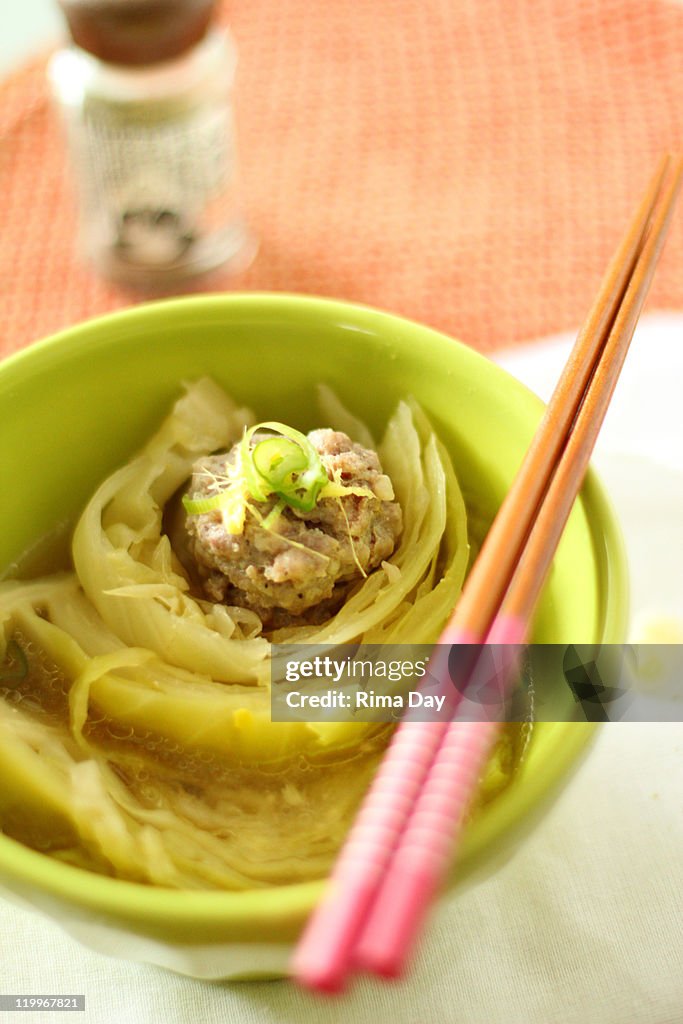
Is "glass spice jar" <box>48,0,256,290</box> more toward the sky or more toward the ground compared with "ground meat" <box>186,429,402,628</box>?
more toward the sky

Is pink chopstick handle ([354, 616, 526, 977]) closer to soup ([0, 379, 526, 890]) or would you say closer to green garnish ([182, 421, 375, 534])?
soup ([0, 379, 526, 890])

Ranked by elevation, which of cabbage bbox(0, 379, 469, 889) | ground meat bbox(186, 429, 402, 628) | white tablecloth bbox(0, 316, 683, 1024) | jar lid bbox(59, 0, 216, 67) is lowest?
white tablecloth bbox(0, 316, 683, 1024)

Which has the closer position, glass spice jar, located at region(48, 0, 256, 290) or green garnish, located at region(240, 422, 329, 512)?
green garnish, located at region(240, 422, 329, 512)

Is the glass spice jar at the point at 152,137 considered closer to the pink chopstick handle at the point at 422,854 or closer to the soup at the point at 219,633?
the soup at the point at 219,633

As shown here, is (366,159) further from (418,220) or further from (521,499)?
(521,499)

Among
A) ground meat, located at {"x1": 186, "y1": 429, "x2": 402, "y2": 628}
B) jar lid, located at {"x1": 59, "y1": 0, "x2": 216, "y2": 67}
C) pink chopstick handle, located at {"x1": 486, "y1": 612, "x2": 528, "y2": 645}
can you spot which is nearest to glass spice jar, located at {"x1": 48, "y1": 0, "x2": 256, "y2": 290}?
jar lid, located at {"x1": 59, "y1": 0, "x2": 216, "y2": 67}

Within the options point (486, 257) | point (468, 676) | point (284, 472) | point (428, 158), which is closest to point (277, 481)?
point (284, 472)

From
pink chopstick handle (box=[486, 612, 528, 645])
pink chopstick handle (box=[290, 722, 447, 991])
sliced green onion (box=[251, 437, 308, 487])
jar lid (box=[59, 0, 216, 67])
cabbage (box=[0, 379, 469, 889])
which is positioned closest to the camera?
pink chopstick handle (box=[290, 722, 447, 991])

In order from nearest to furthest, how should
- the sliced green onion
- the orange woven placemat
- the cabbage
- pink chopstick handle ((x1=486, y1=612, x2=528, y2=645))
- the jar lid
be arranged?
pink chopstick handle ((x1=486, y1=612, x2=528, y2=645)) → the cabbage → the sliced green onion → the jar lid → the orange woven placemat
